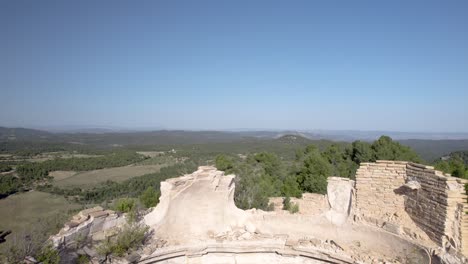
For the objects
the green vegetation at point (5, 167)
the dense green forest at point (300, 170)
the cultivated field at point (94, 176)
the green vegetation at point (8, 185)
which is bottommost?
the cultivated field at point (94, 176)

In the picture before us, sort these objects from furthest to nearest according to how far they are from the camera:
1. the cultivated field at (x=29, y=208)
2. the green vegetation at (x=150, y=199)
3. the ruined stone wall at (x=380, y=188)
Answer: the cultivated field at (x=29, y=208) → the green vegetation at (x=150, y=199) → the ruined stone wall at (x=380, y=188)

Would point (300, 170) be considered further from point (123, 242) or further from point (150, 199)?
point (123, 242)

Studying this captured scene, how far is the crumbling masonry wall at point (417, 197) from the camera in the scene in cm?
894

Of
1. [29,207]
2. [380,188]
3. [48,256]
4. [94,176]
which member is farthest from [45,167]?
[380,188]

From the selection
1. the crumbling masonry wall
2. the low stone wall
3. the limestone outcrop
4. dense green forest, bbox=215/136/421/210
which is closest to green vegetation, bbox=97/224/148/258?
the low stone wall

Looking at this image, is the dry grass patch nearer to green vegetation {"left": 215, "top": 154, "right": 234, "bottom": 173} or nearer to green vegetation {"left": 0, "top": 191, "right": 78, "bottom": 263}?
green vegetation {"left": 0, "top": 191, "right": 78, "bottom": 263}

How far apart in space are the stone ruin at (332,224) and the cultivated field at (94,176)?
37.2m

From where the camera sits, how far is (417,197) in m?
10.5

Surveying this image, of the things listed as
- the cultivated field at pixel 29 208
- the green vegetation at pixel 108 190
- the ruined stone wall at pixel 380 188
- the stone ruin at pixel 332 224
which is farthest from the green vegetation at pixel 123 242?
the green vegetation at pixel 108 190

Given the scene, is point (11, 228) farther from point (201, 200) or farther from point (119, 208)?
point (201, 200)

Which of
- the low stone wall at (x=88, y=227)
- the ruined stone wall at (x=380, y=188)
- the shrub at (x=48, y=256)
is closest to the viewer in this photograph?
the shrub at (x=48, y=256)

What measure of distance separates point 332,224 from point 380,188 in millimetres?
2382

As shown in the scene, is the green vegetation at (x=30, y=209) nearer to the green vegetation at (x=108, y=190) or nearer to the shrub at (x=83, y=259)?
the green vegetation at (x=108, y=190)

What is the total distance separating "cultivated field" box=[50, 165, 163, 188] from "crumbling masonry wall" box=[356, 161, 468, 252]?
4120cm
